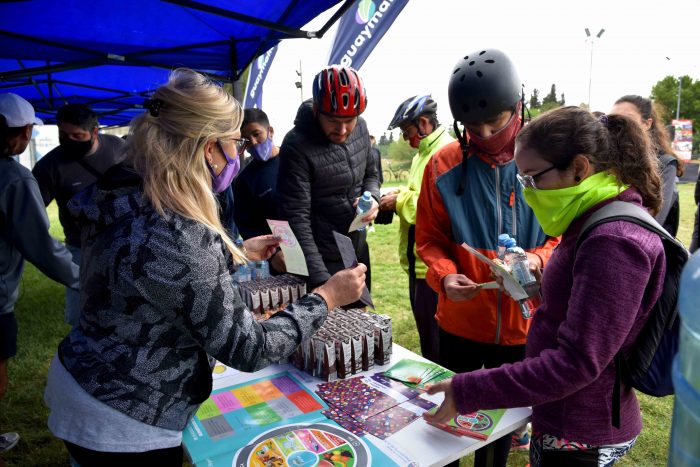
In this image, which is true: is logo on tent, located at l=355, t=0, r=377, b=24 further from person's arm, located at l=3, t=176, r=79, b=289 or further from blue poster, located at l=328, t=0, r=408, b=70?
person's arm, located at l=3, t=176, r=79, b=289

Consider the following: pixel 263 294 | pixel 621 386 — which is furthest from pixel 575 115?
pixel 263 294

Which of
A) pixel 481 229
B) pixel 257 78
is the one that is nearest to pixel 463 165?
pixel 481 229

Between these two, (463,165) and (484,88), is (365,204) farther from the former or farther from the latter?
(484,88)

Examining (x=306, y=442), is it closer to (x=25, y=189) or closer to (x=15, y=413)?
(x=25, y=189)

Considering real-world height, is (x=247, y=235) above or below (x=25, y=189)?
below

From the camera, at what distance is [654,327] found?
1.12m

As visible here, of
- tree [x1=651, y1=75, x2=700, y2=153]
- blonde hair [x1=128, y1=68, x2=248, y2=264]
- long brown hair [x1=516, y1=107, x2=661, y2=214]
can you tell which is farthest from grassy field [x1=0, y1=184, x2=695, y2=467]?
tree [x1=651, y1=75, x2=700, y2=153]

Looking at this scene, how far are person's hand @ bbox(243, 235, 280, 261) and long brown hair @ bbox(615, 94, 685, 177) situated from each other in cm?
226

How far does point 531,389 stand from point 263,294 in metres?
1.38

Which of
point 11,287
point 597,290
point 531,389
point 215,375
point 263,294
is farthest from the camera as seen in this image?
point 11,287

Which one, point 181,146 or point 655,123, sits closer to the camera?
point 181,146

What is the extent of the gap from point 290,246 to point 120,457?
1.01 m

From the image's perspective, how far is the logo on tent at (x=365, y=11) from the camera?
4.72 m

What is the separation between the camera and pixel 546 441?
130 centimetres
